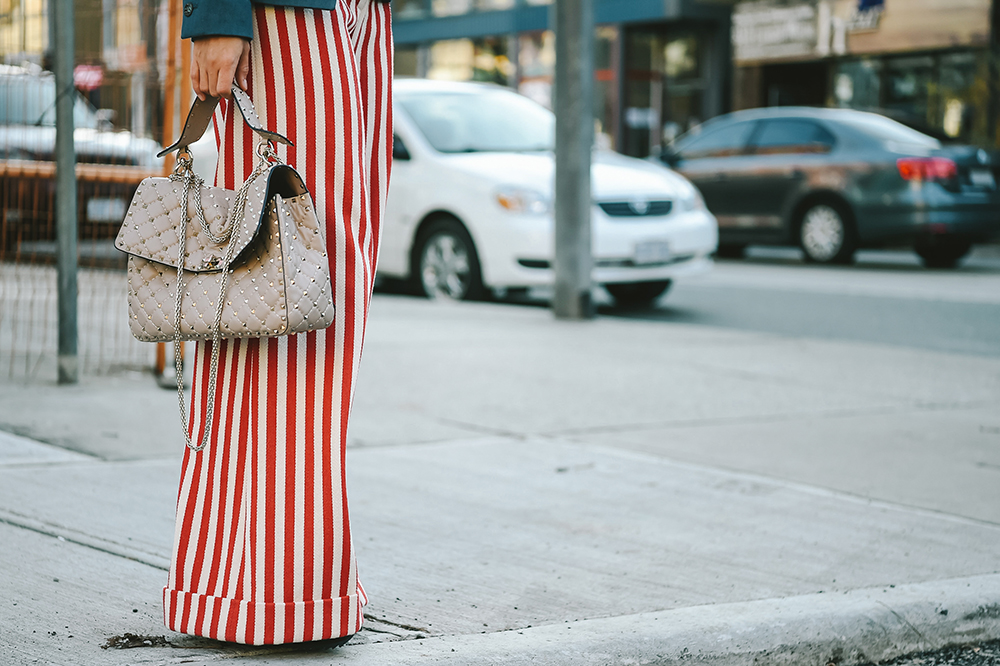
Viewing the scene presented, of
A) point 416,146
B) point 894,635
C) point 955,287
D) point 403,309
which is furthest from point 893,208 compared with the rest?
point 894,635

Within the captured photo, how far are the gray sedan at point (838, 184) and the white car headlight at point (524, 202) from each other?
5.06 meters

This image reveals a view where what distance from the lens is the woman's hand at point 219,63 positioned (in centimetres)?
230

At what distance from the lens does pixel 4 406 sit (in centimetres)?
487

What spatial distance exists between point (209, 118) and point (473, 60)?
1042 inches

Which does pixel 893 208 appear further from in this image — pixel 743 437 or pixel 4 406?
pixel 4 406

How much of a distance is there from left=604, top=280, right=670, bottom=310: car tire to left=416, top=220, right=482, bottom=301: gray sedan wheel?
3.82ft

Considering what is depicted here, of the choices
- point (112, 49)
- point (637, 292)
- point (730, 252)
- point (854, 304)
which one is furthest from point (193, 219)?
point (730, 252)

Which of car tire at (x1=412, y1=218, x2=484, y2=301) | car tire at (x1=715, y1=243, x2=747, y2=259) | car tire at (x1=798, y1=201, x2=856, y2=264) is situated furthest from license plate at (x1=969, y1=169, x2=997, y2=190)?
car tire at (x1=412, y1=218, x2=484, y2=301)

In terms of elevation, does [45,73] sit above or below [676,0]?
below

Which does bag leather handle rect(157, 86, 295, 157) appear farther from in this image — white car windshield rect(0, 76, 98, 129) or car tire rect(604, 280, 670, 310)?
car tire rect(604, 280, 670, 310)

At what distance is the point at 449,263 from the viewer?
9.66 m

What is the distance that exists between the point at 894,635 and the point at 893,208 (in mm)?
10764

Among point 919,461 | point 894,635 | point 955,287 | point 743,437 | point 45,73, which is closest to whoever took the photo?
point 894,635

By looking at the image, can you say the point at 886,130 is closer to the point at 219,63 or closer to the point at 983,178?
the point at 983,178
